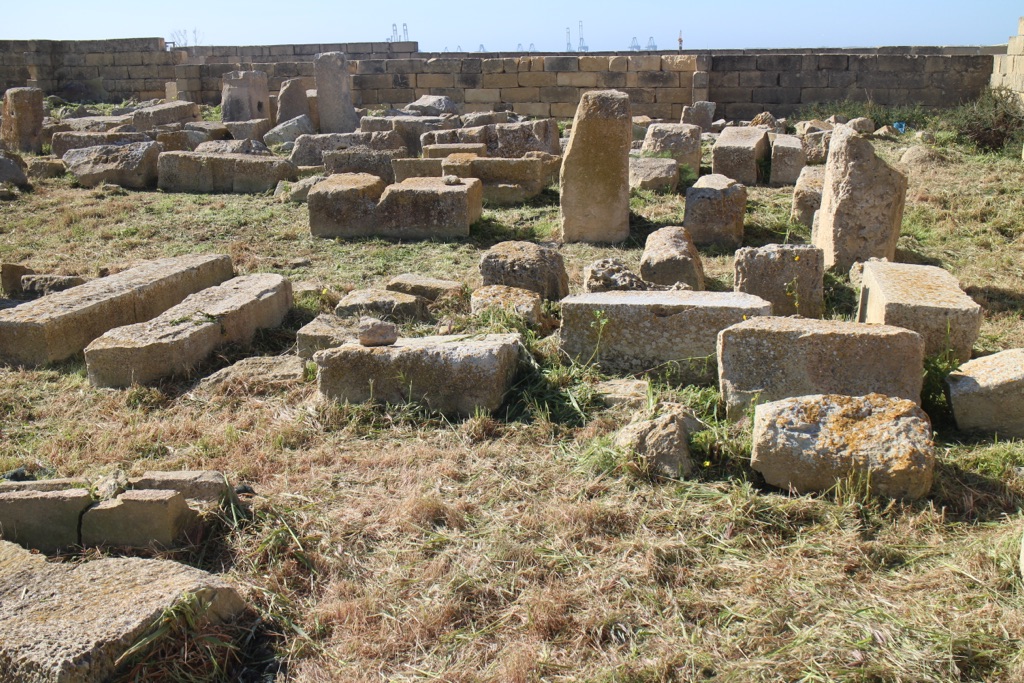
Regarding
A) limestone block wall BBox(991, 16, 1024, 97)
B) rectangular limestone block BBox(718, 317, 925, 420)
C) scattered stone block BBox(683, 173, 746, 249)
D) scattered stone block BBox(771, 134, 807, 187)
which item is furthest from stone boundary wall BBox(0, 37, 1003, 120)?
rectangular limestone block BBox(718, 317, 925, 420)

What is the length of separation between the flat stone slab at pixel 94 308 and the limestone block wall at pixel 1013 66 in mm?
12481

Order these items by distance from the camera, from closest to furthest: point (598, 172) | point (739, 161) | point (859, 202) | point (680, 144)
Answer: point (859, 202), point (598, 172), point (739, 161), point (680, 144)

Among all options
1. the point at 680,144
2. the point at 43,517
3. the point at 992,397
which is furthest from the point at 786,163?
the point at 43,517

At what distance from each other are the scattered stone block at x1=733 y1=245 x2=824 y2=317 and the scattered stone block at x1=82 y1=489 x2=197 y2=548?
3.92 m

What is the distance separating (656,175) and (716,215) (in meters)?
2.27

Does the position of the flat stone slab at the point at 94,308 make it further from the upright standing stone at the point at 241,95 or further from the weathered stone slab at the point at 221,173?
the upright standing stone at the point at 241,95

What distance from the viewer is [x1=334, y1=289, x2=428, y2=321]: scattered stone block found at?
5.97 meters

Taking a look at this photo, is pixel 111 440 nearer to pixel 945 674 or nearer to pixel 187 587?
pixel 187 587

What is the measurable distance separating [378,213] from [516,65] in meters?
10.8

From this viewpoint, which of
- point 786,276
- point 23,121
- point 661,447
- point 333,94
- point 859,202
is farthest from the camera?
point 333,94

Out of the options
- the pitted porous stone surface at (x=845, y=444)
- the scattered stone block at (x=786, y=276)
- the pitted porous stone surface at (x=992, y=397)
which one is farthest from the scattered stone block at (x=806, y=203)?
the pitted porous stone surface at (x=845, y=444)

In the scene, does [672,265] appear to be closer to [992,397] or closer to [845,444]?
[992,397]

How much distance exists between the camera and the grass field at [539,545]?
283 centimetres

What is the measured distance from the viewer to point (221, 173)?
1128 centimetres
